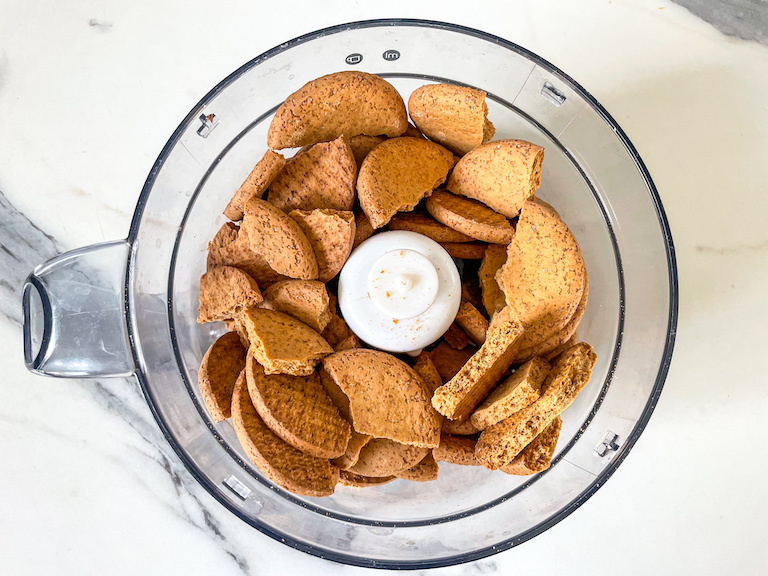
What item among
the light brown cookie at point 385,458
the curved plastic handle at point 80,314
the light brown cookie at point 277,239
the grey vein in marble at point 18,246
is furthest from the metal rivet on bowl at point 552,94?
the grey vein in marble at point 18,246

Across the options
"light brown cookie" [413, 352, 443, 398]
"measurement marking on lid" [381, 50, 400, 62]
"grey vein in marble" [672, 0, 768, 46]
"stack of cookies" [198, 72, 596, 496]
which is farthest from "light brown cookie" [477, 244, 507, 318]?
"grey vein in marble" [672, 0, 768, 46]

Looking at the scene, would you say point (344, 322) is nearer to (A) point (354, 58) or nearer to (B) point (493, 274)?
(B) point (493, 274)

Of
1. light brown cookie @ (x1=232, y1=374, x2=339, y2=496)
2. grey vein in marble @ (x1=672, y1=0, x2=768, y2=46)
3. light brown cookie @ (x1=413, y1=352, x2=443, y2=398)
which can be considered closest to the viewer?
light brown cookie @ (x1=232, y1=374, x2=339, y2=496)

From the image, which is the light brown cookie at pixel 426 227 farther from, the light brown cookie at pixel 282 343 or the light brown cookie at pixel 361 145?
the light brown cookie at pixel 282 343

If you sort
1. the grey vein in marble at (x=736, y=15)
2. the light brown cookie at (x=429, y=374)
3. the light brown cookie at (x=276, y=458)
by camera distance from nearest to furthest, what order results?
1. the light brown cookie at (x=276, y=458)
2. the light brown cookie at (x=429, y=374)
3. the grey vein in marble at (x=736, y=15)

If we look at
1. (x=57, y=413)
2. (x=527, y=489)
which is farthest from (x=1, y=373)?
(x=527, y=489)

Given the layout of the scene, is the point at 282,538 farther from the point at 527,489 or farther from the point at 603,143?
the point at 603,143

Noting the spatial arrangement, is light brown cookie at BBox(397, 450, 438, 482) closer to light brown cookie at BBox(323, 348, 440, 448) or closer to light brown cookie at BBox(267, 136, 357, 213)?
light brown cookie at BBox(323, 348, 440, 448)
